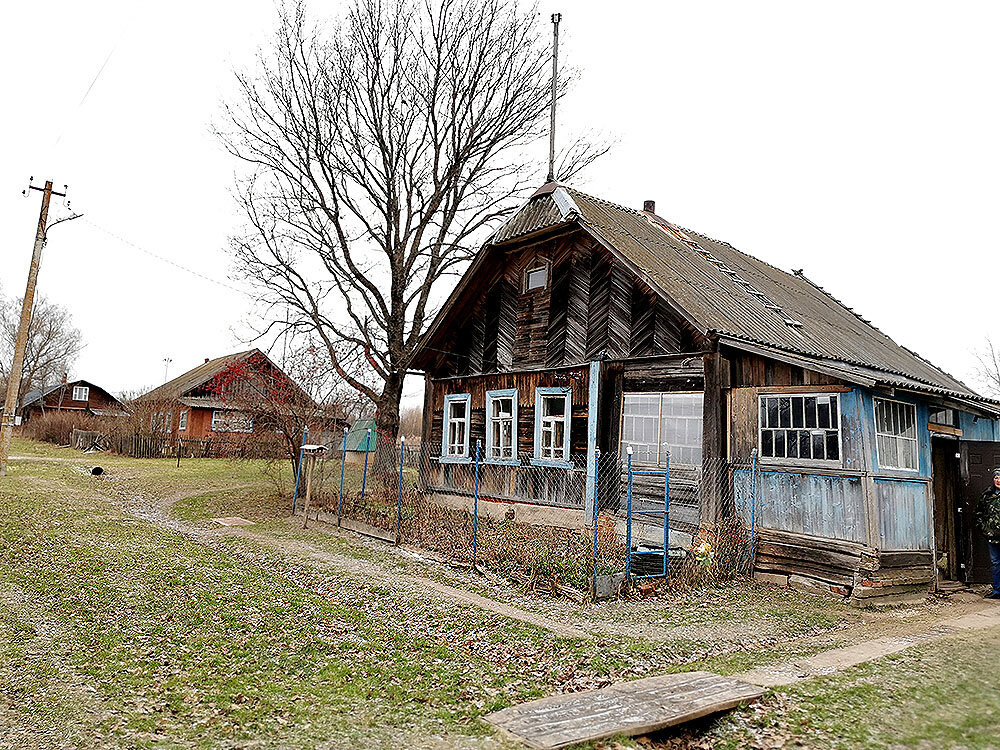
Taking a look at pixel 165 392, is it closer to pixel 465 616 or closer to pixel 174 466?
pixel 174 466

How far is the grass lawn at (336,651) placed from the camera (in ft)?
17.5

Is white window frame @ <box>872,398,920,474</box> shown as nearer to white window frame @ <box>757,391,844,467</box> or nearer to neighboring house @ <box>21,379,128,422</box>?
white window frame @ <box>757,391,844,467</box>

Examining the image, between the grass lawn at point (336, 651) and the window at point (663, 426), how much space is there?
3147mm

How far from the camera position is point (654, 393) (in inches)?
552

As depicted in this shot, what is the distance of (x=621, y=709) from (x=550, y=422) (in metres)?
10.7

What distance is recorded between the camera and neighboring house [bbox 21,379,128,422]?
59.8 metres

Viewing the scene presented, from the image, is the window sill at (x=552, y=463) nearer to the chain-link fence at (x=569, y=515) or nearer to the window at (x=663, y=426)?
the chain-link fence at (x=569, y=515)

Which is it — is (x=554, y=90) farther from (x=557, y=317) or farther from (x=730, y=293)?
(x=730, y=293)

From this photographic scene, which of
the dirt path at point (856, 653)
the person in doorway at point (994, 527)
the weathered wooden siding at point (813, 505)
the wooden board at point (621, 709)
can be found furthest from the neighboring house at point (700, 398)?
the wooden board at point (621, 709)

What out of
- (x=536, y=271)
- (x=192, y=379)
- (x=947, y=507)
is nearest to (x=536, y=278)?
(x=536, y=271)

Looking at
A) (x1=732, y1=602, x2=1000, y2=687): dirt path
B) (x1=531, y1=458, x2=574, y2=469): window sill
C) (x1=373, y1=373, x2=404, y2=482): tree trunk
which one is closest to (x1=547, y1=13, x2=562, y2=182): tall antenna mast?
(x1=373, y1=373, x2=404, y2=482): tree trunk

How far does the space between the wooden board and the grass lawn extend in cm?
18

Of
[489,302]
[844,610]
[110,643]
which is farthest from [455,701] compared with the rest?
[489,302]

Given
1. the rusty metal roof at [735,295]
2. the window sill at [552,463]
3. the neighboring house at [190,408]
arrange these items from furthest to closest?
the neighboring house at [190,408], the window sill at [552,463], the rusty metal roof at [735,295]
